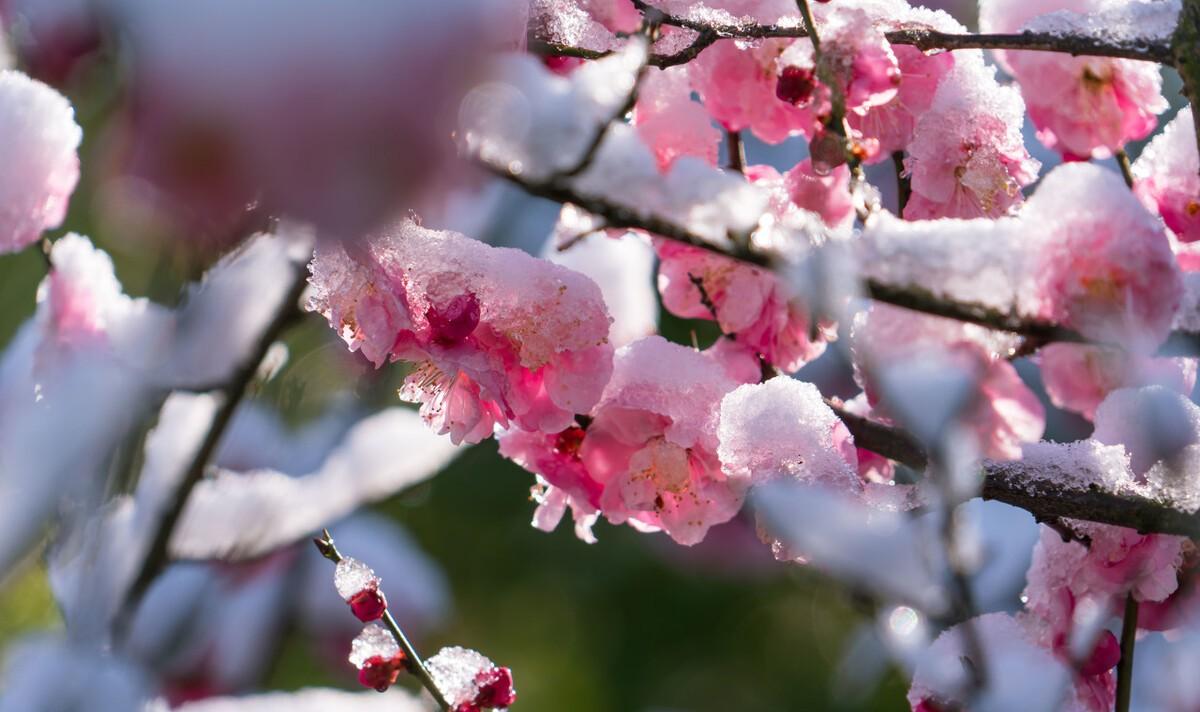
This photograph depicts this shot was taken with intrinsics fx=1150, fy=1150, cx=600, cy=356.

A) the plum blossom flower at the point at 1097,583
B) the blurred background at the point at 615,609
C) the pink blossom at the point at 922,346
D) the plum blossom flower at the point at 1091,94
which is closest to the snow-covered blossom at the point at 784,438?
the pink blossom at the point at 922,346

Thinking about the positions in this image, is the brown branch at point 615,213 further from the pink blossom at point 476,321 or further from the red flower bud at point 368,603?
the red flower bud at point 368,603

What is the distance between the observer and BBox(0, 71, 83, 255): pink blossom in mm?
651

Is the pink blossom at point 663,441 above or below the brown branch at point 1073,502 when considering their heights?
below

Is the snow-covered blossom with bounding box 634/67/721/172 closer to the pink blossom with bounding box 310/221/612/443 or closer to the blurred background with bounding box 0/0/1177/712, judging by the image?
the pink blossom with bounding box 310/221/612/443

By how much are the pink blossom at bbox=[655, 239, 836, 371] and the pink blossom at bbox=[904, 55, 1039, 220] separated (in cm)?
10

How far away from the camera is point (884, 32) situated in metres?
0.63

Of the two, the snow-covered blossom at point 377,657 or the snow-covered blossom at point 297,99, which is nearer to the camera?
the snow-covered blossom at point 297,99

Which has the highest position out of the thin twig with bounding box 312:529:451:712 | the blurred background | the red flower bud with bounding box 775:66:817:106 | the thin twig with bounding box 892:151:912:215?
the red flower bud with bounding box 775:66:817:106

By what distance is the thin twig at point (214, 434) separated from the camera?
0.83 m

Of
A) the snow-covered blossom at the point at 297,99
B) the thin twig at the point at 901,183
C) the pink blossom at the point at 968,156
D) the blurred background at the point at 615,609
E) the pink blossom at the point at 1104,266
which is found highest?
the snow-covered blossom at the point at 297,99

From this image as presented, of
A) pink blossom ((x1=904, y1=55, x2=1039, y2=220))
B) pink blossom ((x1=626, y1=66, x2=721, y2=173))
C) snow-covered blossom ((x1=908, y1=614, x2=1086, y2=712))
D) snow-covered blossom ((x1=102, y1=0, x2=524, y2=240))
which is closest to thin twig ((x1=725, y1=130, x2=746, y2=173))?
pink blossom ((x1=626, y1=66, x2=721, y2=173))

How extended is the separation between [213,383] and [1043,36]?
1.91 ft

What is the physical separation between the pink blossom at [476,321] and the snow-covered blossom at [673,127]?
150 mm

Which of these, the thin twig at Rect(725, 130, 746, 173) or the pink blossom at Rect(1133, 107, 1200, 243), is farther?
the thin twig at Rect(725, 130, 746, 173)
